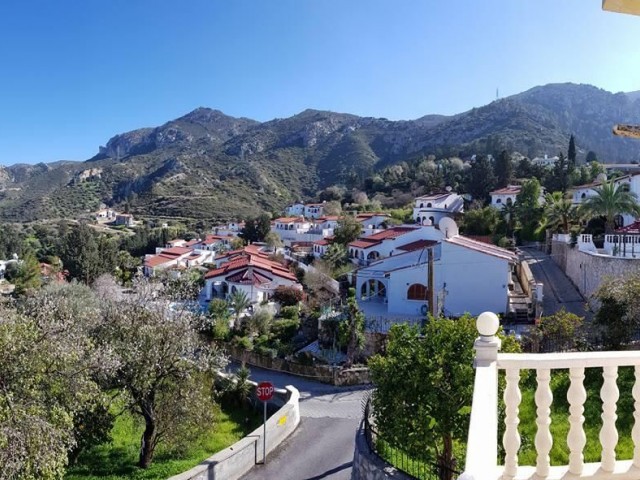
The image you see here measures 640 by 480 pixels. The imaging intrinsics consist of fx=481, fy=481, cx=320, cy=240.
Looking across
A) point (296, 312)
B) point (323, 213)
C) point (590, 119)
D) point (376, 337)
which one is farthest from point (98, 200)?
point (590, 119)

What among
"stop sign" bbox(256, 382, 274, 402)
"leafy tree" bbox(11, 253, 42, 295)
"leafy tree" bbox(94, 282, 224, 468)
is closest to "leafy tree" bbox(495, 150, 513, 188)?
"leafy tree" bbox(11, 253, 42, 295)

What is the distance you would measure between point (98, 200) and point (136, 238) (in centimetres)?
6958

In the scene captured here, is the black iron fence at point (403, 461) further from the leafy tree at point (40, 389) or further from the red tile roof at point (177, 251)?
the red tile roof at point (177, 251)

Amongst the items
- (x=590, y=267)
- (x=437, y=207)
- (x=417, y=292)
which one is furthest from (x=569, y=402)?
(x=437, y=207)

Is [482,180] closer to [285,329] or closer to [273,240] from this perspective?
[273,240]

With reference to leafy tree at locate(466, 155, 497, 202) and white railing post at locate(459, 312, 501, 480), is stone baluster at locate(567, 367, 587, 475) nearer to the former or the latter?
white railing post at locate(459, 312, 501, 480)

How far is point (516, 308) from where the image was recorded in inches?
1017

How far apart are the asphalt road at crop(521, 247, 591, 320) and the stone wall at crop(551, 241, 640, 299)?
40 centimetres

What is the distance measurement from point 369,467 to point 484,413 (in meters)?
8.05

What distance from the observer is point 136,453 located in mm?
15172

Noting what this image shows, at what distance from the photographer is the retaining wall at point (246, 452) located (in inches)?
468

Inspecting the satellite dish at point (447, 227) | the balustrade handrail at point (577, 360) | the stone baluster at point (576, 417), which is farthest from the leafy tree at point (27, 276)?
the stone baluster at point (576, 417)

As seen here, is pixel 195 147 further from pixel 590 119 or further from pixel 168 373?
pixel 168 373

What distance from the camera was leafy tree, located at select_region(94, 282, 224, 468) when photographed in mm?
12477
